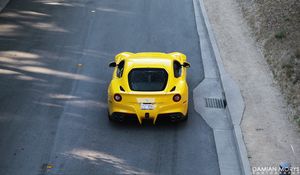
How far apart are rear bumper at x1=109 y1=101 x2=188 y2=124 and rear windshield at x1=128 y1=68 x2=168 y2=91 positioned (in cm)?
46

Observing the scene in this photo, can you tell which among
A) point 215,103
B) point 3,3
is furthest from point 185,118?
point 3,3

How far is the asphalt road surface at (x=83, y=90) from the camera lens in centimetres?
1353

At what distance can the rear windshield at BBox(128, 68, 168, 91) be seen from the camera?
1456 cm

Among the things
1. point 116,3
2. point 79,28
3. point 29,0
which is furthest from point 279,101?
point 29,0

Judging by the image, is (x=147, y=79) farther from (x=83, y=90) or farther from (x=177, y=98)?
(x=83, y=90)

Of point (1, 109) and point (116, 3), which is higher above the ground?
point (1, 109)

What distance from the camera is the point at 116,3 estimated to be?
25.2 meters

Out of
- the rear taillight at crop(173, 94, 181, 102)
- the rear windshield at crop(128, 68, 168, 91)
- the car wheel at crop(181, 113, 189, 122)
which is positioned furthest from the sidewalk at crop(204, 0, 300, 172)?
the rear windshield at crop(128, 68, 168, 91)

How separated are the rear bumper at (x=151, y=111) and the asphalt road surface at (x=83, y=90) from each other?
1.46 ft

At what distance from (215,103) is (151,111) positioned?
2.57 meters

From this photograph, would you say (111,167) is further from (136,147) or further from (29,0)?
(29,0)

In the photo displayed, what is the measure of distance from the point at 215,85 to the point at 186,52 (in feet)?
9.10

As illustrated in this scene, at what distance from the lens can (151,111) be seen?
14.4m

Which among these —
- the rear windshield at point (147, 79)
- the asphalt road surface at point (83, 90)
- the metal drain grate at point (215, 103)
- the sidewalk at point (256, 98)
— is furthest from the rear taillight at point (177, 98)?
the metal drain grate at point (215, 103)
